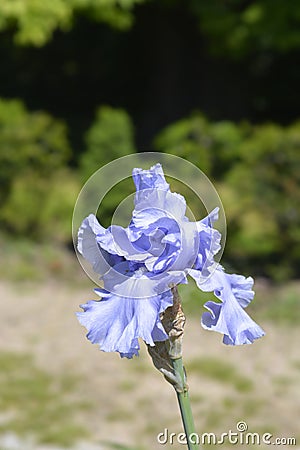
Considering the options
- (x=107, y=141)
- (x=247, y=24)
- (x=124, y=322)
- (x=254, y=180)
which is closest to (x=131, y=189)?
(x=254, y=180)

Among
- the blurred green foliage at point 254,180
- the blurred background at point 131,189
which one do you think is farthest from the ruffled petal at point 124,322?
the blurred green foliage at point 254,180

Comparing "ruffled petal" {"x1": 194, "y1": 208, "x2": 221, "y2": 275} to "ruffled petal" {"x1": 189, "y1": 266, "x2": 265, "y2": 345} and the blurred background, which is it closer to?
"ruffled petal" {"x1": 189, "y1": 266, "x2": 265, "y2": 345}

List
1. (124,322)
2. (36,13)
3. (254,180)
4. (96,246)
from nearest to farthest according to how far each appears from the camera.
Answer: (124,322) < (96,246) < (254,180) < (36,13)

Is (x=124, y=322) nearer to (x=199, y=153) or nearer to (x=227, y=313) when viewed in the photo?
(x=227, y=313)

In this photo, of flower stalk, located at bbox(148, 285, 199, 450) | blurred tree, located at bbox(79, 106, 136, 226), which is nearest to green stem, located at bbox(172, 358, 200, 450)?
flower stalk, located at bbox(148, 285, 199, 450)

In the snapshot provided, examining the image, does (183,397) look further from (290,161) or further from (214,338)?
(290,161)
